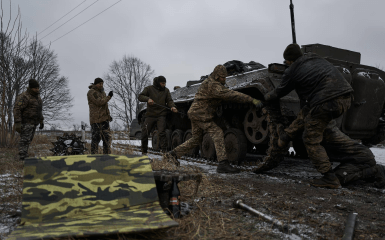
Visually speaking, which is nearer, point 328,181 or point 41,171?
point 41,171

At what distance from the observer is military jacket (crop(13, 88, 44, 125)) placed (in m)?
6.41

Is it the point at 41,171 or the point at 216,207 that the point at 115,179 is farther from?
the point at 216,207

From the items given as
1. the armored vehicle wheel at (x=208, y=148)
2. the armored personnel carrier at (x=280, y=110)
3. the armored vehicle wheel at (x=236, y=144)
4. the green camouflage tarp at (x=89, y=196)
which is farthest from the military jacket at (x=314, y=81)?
the armored vehicle wheel at (x=208, y=148)

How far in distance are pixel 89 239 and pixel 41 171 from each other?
78cm

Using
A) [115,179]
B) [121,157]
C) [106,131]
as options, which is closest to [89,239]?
[115,179]

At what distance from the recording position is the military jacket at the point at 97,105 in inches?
253

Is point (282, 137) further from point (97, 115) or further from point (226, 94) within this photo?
point (97, 115)

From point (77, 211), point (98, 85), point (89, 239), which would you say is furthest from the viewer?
point (98, 85)

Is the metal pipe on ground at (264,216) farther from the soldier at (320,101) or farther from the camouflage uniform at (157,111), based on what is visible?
the camouflage uniform at (157,111)

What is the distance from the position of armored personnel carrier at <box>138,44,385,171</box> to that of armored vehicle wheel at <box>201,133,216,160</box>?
0.08ft

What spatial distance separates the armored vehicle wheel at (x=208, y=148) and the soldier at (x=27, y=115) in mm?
3811

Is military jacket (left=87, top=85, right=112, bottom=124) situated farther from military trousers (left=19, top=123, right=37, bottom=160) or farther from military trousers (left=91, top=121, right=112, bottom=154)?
military trousers (left=19, top=123, right=37, bottom=160)

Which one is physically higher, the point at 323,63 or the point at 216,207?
the point at 323,63

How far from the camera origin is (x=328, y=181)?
163 inches
